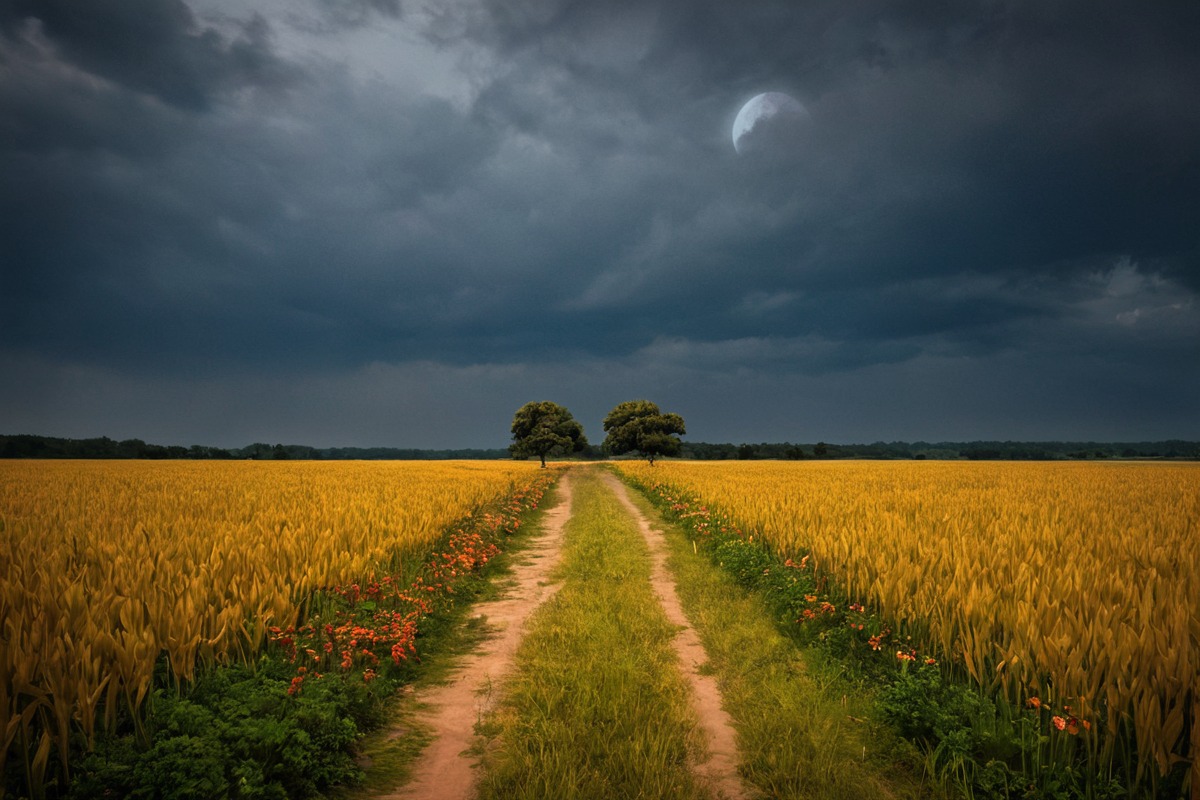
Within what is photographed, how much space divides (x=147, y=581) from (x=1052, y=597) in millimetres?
10217

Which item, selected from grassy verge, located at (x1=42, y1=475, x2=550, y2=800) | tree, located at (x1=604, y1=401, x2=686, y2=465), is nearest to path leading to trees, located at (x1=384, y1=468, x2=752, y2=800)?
grassy verge, located at (x1=42, y1=475, x2=550, y2=800)

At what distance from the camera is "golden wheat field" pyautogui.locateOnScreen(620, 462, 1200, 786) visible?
3961mm

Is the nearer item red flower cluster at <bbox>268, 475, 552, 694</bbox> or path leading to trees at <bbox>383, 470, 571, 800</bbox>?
path leading to trees at <bbox>383, 470, 571, 800</bbox>

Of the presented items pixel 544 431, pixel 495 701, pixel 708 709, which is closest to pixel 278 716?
pixel 495 701

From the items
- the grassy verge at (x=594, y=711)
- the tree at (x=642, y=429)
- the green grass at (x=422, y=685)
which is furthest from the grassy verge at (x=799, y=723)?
the tree at (x=642, y=429)

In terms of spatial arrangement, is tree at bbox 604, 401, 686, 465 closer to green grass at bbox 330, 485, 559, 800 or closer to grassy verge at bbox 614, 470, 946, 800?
green grass at bbox 330, 485, 559, 800

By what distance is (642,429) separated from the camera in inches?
3019

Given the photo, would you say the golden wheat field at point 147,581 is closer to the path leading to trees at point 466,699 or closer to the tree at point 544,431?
the path leading to trees at point 466,699

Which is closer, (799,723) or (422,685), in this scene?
(799,723)

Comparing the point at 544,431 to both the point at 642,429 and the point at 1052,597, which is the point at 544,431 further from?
the point at 1052,597

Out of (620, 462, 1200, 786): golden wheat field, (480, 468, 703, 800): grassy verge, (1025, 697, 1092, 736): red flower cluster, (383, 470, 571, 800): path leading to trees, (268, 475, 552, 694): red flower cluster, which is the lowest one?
(383, 470, 571, 800): path leading to trees

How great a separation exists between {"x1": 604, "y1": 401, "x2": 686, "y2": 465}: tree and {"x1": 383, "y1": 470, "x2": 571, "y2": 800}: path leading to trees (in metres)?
64.8

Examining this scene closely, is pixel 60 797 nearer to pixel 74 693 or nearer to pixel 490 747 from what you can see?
pixel 74 693

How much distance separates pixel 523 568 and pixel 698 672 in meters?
6.30
